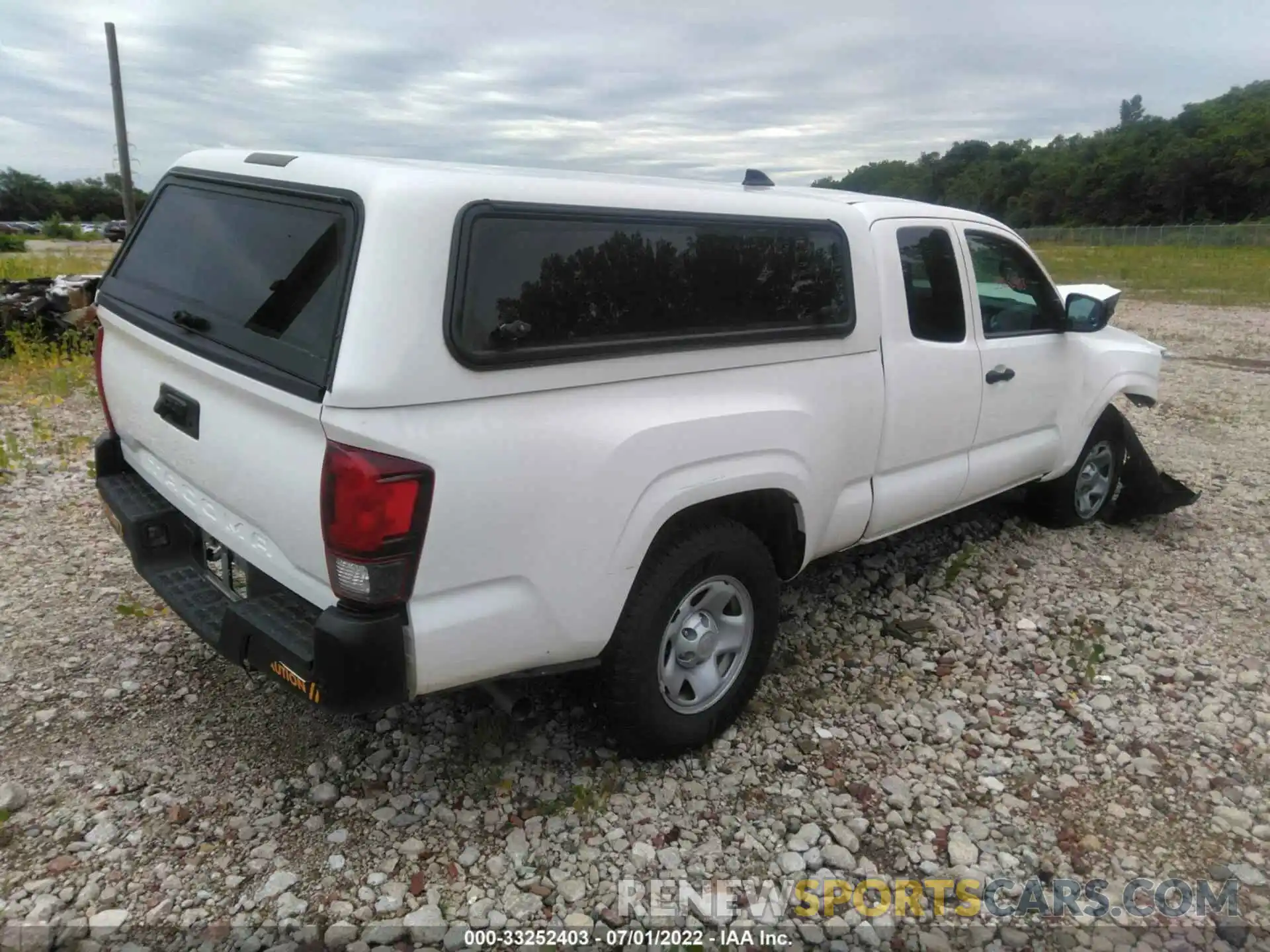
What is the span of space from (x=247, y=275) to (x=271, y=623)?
3.43 feet

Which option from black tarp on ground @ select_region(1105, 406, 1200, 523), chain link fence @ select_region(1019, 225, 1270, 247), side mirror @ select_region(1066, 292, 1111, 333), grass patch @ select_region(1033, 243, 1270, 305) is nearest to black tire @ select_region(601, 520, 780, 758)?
side mirror @ select_region(1066, 292, 1111, 333)

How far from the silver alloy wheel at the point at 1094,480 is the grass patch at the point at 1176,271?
15.7 metres

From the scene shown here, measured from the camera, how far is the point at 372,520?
2230mm

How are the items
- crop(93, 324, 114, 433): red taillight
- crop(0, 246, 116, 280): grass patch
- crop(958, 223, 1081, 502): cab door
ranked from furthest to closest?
crop(0, 246, 116, 280): grass patch
crop(958, 223, 1081, 502): cab door
crop(93, 324, 114, 433): red taillight

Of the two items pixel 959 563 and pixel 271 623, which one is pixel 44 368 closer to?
pixel 271 623

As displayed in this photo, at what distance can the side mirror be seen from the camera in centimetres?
468

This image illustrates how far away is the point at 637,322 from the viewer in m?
2.75

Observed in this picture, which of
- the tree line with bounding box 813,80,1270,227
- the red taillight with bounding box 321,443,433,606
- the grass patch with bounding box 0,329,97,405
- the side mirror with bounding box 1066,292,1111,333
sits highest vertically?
the tree line with bounding box 813,80,1270,227

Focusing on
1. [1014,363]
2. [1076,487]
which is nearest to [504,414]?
[1014,363]

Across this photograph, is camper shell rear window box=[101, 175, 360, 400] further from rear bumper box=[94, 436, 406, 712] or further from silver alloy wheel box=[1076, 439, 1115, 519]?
silver alloy wheel box=[1076, 439, 1115, 519]

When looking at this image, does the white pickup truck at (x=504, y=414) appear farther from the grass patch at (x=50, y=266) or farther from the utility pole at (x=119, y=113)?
the utility pole at (x=119, y=113)

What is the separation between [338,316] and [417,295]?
8.4 inches

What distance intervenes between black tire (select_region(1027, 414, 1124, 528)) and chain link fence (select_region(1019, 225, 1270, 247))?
43.8 m

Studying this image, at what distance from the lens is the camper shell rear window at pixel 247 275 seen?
2.36m
